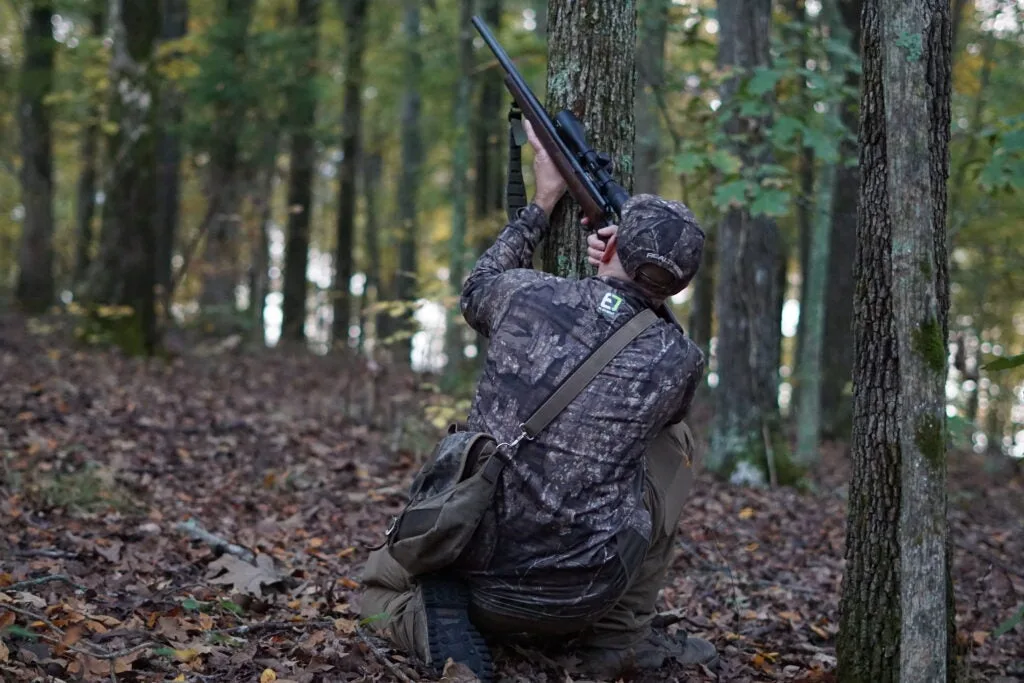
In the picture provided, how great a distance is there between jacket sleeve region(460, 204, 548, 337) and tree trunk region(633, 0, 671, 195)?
497 cm

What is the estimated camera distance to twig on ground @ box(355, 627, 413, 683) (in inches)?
149

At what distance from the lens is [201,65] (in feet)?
52.0

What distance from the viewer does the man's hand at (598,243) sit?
411 centimetres

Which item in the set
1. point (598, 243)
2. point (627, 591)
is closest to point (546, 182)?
point (598, 243)

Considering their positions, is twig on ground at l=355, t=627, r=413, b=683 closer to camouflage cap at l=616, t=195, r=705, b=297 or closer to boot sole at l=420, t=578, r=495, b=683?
boot sole at l=420, t=578, r=495, b=683

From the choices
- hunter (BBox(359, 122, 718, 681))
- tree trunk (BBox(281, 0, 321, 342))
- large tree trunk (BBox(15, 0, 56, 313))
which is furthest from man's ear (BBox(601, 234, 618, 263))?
large tree trunk (BBox(15, 0, 56, 313))

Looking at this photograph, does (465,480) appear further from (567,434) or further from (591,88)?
(591,88)

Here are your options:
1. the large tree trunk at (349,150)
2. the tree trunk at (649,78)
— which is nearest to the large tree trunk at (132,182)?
the large tree trunk at (349,150)

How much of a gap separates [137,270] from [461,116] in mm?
4914

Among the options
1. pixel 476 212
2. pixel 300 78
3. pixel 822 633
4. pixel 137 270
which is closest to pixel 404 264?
pixel 476 212

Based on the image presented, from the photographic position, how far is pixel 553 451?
384 centimetres

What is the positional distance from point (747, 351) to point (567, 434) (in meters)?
6.34

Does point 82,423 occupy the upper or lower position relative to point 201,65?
lower

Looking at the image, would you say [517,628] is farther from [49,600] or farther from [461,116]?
[461,116]
